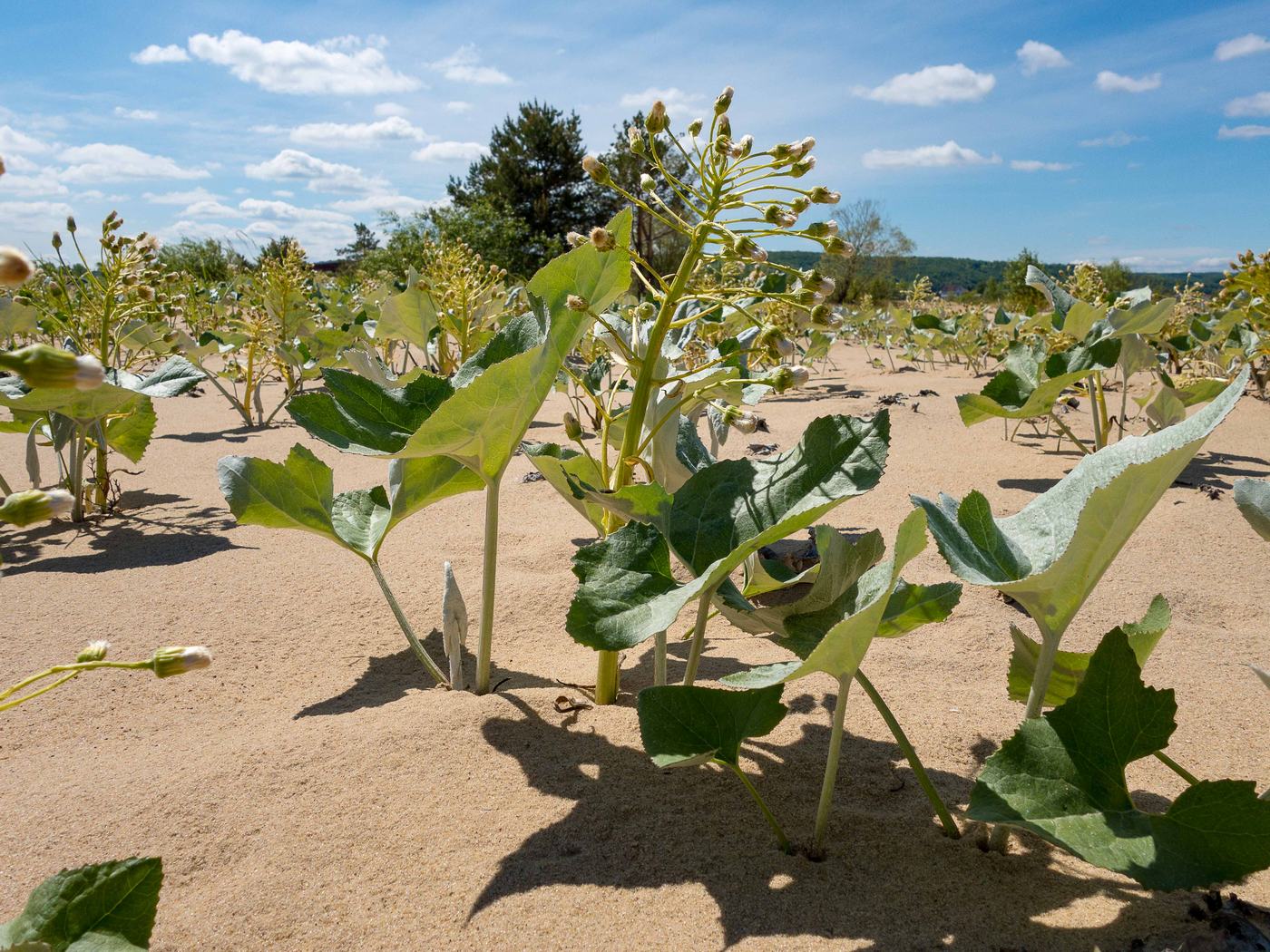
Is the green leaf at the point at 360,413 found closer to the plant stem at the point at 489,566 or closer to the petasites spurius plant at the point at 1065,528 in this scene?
the plant stem at the point at 489,566

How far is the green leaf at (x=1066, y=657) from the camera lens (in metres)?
1.27

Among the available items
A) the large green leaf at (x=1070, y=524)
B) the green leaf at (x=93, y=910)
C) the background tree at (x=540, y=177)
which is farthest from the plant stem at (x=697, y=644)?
the background tree at (x=540, y=177)

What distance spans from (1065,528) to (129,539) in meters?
3.25

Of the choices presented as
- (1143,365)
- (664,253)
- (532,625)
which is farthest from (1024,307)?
(664,253)

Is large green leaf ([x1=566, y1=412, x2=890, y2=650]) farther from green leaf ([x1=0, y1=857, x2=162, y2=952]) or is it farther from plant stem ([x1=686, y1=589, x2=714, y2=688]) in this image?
green leaf ([x1=0, y1=857, x2=162, y2=952])

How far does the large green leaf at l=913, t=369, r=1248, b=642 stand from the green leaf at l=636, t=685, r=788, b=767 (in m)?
0.34

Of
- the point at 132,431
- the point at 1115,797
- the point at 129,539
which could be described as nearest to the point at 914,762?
the point at 1115,797

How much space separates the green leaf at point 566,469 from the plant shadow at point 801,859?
454 mm

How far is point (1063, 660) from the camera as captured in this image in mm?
1367

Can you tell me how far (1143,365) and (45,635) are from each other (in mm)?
4833

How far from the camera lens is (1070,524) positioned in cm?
122

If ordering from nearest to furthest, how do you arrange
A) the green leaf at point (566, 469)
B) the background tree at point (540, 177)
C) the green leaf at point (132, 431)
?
the green leaf at point (566, 469) < the green leaf at point (132, 431) < the background tree at point (540, 177)

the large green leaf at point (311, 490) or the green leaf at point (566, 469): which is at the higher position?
the green leaf at point (566, 469)

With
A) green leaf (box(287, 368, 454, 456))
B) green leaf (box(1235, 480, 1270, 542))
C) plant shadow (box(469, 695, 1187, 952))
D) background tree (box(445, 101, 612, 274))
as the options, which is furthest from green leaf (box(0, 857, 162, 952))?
background tree (box(445, 101, 612, 274))
